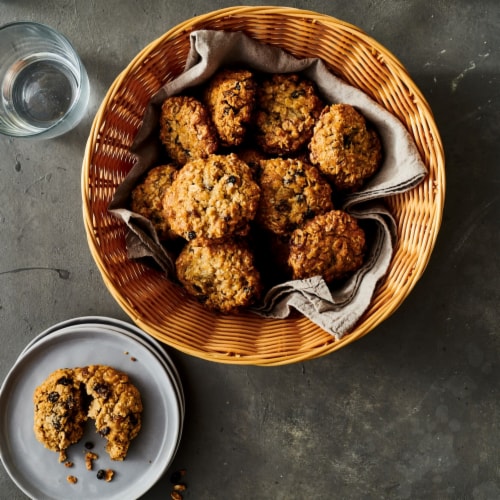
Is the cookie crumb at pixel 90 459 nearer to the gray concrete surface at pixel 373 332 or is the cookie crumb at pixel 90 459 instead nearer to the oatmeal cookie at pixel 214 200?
the gray concrete surface at pixel 373 332

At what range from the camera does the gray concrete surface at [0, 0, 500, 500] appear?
156cm

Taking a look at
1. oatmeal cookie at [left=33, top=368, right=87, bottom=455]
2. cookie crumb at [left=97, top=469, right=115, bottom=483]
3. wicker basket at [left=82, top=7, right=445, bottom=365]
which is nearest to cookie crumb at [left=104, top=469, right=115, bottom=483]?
cookie crumb at [left=97, top=469, right=115, bottom=483]

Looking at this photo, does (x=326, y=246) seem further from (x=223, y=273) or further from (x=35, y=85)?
(x=35, y=85)

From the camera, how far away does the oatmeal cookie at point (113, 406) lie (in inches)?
58.6

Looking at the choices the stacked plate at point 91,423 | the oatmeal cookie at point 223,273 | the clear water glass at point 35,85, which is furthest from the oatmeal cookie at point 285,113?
the stacked plate at point 91,423

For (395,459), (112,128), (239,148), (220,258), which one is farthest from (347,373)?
(112,128)

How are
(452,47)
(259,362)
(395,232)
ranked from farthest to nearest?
(452,47) → (395,232) → (259,362)

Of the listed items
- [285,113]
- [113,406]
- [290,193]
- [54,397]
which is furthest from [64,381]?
[285,113]

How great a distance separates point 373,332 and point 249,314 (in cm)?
42

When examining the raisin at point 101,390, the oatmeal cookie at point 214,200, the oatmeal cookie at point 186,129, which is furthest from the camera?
the raisin at point 101,390

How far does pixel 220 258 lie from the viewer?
1.29 metres

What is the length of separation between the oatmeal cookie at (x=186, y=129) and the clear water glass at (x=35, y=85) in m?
0.33

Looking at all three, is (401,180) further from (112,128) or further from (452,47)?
(112,128)

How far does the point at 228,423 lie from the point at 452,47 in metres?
1.26
